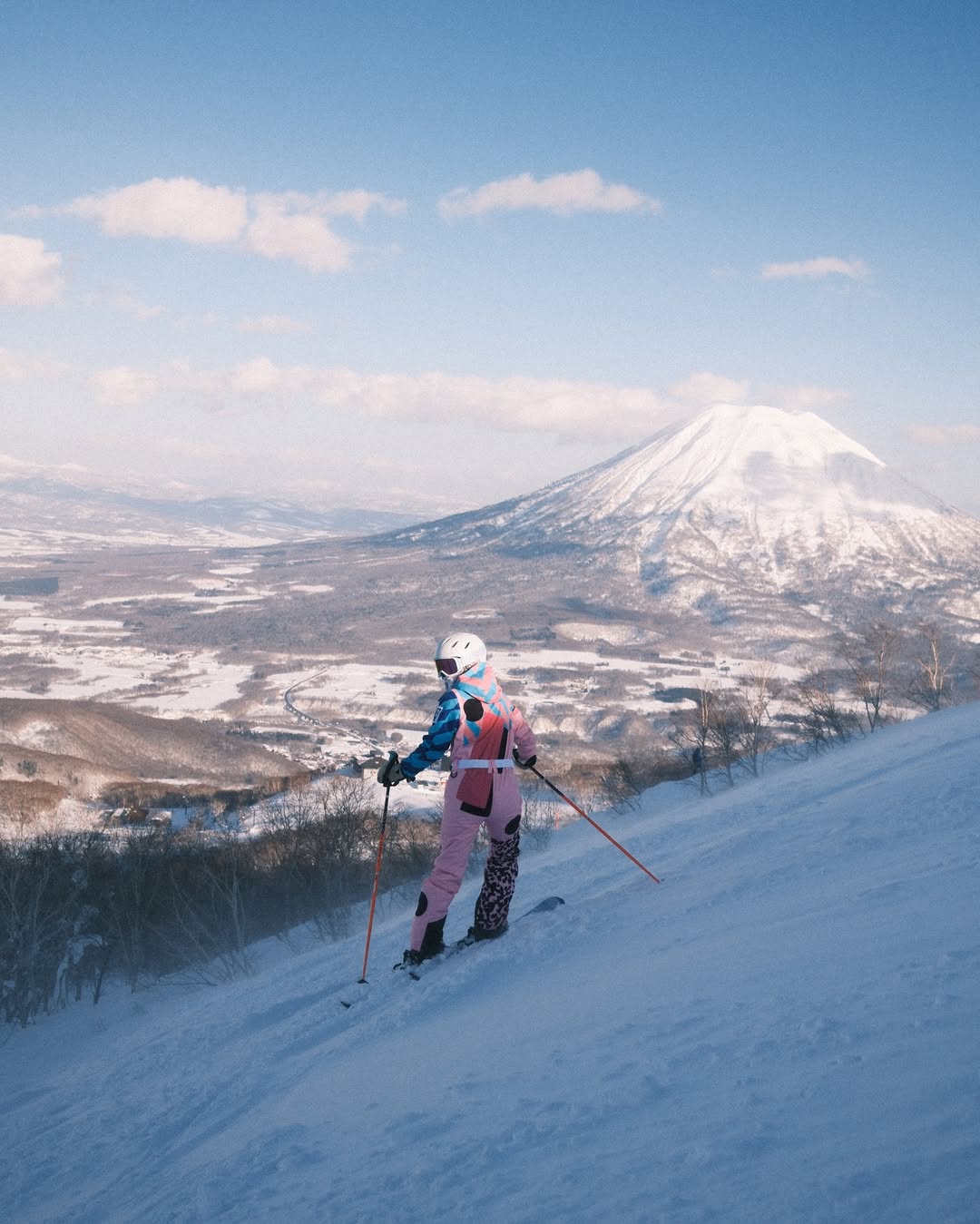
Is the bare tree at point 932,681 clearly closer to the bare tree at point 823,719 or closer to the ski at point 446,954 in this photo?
the bare tree at point 823,719

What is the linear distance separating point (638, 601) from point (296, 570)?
8647cm

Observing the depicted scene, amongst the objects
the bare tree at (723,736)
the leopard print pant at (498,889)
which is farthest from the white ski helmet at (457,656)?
the bare tree at (723,736)

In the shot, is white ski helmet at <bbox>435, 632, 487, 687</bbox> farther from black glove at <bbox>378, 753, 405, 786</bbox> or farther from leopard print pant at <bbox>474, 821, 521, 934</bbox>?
leopard print pant at <bbox>474, 821, 521, 934</bbox>

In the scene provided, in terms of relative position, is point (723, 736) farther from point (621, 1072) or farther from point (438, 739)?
point (621, 1072)

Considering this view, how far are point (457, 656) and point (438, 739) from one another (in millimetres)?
740

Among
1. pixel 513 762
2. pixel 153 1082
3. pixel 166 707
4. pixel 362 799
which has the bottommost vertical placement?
pixel 166 707

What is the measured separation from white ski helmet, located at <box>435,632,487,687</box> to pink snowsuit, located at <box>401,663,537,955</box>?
7 centimetres

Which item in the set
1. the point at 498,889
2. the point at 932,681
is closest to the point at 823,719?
the point at 932,681

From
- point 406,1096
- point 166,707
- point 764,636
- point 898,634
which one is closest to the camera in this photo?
point 406,1096

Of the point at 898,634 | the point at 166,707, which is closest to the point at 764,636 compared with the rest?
the point at 166,707

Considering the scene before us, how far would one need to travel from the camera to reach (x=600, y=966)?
5.20 meters

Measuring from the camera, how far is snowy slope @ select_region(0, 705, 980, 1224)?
2.66 metres

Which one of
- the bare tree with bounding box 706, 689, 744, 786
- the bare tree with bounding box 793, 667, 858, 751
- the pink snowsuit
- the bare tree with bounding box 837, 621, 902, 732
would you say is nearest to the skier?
the pink snowsuit

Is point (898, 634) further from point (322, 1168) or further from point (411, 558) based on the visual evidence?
point (411, 558)
